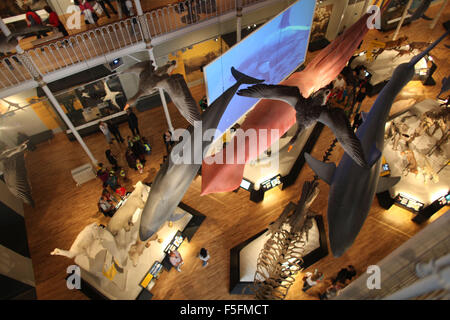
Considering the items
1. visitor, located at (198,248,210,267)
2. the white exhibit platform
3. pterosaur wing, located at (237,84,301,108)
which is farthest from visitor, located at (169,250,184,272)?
the white exhibit platform

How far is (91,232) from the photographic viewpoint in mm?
7645

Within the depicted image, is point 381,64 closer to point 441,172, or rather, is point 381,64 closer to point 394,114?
point 394,114

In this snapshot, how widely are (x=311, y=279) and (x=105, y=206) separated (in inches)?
271

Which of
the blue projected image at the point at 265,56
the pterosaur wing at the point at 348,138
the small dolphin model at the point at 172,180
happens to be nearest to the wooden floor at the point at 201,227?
the small dolphin model at the point at 172,180

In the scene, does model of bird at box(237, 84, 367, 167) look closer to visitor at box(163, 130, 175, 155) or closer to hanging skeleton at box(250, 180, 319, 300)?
hanging skeleton at box(250, 180, 319, 300)

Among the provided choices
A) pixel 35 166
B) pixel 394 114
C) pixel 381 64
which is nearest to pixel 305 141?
pixel 394 114

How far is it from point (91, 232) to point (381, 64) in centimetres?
1417

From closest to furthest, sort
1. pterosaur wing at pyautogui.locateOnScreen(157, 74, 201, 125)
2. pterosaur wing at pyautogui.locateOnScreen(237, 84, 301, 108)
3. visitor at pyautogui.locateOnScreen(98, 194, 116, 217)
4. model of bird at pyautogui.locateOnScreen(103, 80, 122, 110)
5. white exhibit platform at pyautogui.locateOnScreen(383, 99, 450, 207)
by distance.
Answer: pterosaur wing at pyautogui.locateOnScreen(237, 84, 301, 108) < pterosaur wing at pyautogui.locateOnScreen(157, 74, 201, 125) < visitor at pyautogui.locateOnScreen(98, 194, 116, 217) < white exhibit platform at pyautogui.locateOnScreen(383, 99, 450, 207) < model of bird at pyautogui.locateOnScreen(103, 80, 122, 110)

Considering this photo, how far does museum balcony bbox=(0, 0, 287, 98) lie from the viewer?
8.75 meters

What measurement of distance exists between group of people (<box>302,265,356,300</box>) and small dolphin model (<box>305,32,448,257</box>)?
2.57m

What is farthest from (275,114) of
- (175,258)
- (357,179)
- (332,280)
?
(175,258)

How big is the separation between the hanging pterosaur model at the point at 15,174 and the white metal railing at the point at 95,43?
2.11 metres

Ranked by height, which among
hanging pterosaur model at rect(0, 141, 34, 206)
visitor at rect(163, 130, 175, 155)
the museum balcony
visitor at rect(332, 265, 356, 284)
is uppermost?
the museum balcony

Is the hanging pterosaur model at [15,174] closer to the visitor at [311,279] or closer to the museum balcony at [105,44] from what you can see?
the museum balcony at [105,44]
